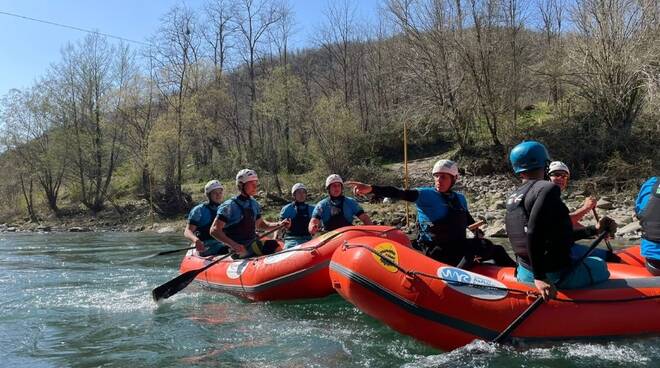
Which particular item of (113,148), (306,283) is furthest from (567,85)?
(113,148)

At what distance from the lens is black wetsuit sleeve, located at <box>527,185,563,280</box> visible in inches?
142

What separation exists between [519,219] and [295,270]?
3052 millimetres

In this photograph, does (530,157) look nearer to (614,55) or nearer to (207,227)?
(207,227)

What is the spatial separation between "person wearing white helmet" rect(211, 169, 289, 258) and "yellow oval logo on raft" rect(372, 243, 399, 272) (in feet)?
10.1

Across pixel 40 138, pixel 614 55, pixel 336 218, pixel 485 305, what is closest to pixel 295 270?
pixel 336 218

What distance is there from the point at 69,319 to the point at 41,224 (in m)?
24.3

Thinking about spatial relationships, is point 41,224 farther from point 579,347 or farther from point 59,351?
point 579,347

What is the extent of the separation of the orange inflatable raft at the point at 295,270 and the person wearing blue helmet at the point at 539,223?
202 centimetres

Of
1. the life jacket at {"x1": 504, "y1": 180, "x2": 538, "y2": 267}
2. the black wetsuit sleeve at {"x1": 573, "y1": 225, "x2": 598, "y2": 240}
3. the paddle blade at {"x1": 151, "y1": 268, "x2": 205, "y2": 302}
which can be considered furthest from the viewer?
the paddle blade at {"x1": 151, "y1": 268, "x2": 205, "y2": 302}

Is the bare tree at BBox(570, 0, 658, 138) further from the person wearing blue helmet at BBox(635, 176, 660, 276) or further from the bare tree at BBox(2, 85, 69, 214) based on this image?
the bare tree at BBox(2, 85, 69, 214)

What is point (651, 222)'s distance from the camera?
15.5ft

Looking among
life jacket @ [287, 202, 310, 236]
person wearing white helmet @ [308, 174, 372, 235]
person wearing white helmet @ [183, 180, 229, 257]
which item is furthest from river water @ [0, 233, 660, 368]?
person wearing white helmet @ [308, 174, 372, 235]

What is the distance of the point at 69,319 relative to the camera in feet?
21.3

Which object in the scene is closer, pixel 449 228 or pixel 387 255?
pixel 387 255
